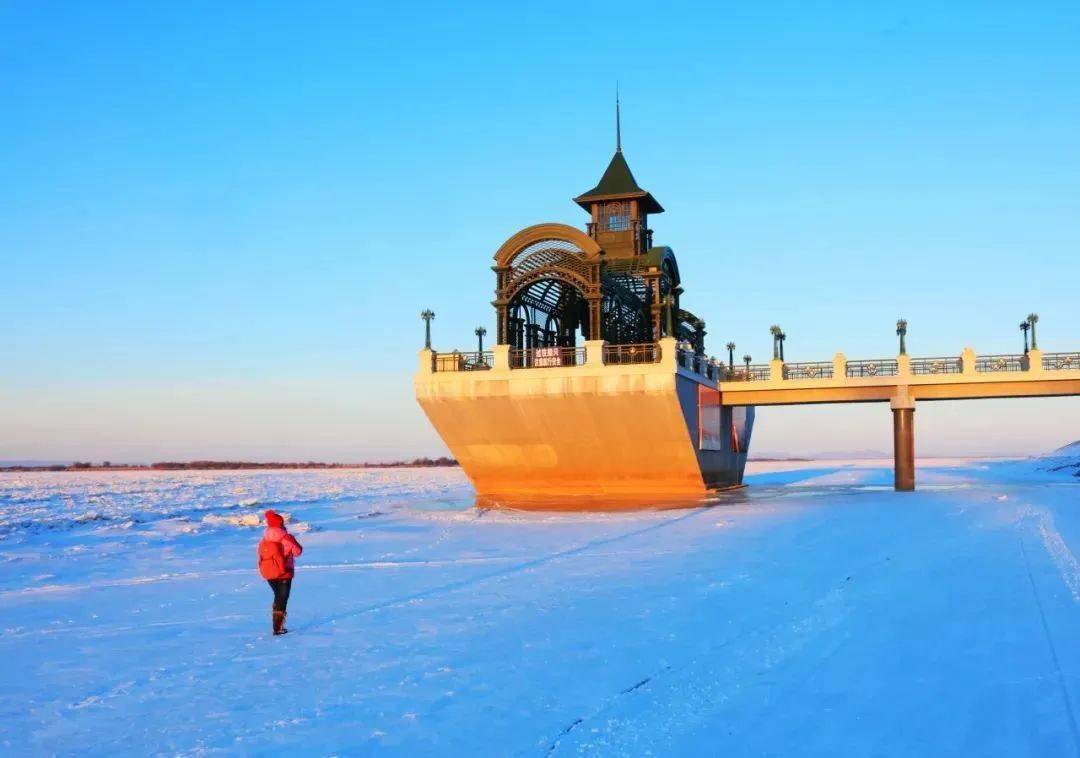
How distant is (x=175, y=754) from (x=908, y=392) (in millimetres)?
36258

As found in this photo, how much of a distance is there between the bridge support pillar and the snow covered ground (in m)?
17.1

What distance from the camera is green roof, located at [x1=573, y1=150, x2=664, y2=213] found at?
44500mm

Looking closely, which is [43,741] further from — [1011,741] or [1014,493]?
[1014,493]

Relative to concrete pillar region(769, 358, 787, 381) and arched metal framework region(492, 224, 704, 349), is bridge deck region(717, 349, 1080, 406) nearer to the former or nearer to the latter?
concrete pillar region(769, 358, 787, 381)

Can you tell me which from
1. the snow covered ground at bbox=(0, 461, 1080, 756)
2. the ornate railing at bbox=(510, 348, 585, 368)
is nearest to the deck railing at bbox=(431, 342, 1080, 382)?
the ornate railing at bbox=(510, 348, 585, 368)

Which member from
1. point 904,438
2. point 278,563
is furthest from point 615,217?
point 278,563

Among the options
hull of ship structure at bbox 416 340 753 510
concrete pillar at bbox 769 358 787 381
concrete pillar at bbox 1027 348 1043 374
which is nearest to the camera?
hull of ship structure at bbox 416 340 753 510

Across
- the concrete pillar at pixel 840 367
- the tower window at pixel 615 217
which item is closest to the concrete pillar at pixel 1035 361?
the concrete pillar at pixel 840 367

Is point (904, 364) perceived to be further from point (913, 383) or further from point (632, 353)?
point (632, 353)

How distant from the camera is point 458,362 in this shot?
118 feet

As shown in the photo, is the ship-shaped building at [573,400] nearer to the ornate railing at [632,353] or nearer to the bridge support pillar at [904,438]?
the ornate railing at [632,353]

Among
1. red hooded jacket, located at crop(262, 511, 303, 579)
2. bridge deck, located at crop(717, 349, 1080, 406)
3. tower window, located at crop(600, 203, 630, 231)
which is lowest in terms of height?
red hooded jacket, located at crop(262, 511, 303, 579)

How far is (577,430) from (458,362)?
17.9ft

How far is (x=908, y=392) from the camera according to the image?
38.2m
